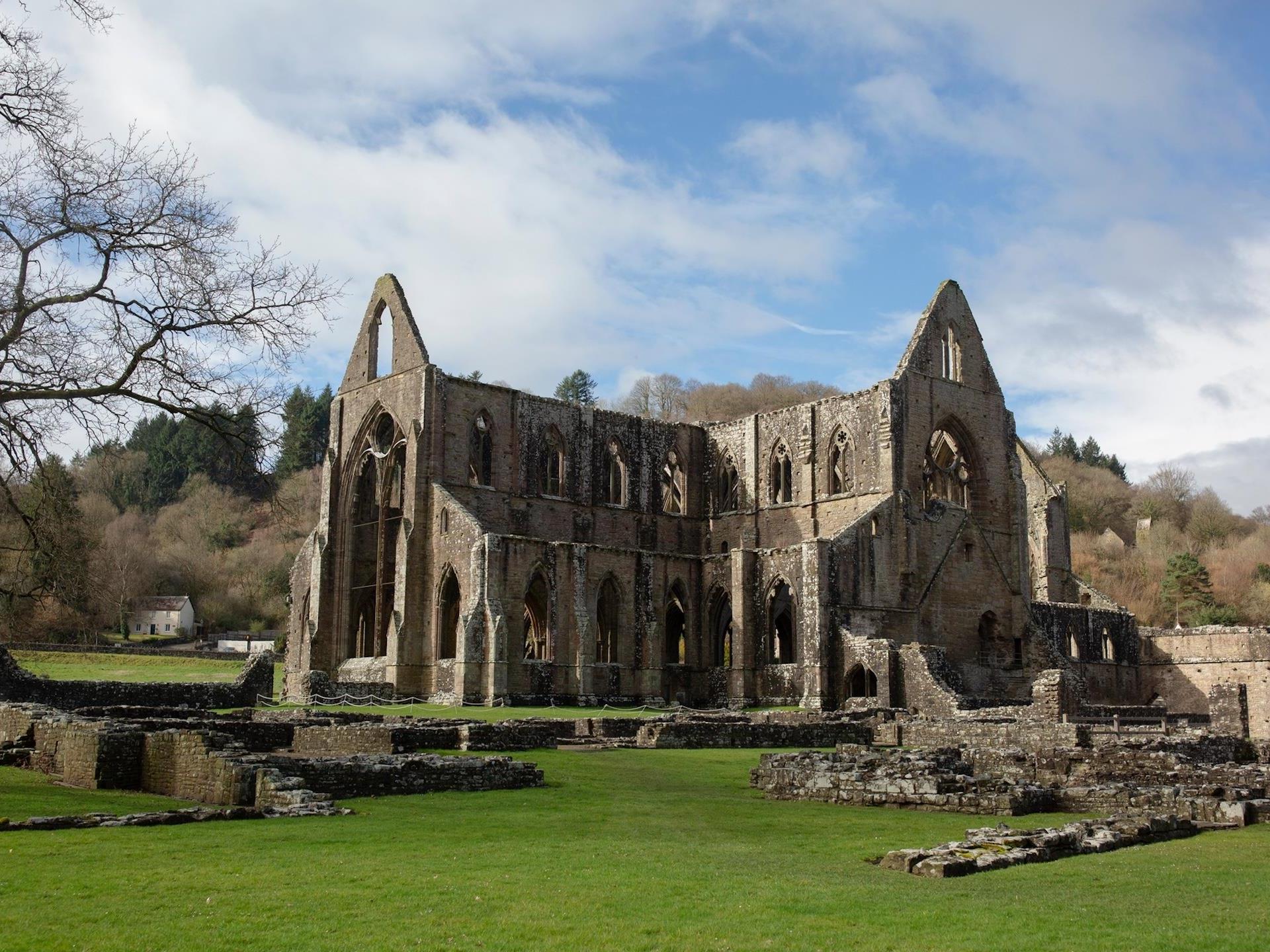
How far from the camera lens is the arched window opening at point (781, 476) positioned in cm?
5697

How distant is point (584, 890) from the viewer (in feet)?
39.2

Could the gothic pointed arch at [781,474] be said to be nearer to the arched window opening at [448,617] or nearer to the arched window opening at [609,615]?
the arched window opening at [609,615]

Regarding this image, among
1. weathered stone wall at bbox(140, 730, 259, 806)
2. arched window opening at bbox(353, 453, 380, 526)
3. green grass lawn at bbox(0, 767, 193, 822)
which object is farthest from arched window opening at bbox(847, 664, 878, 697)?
green grass lawn at bbox(0, 767, 193, 822)

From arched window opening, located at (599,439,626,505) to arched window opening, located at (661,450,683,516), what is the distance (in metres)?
2.71

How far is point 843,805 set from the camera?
20250 millimetres

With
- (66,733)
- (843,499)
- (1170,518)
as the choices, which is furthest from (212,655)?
(1170,518)

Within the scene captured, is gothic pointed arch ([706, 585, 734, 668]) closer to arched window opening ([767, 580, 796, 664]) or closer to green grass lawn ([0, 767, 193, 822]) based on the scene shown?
arched window opening ([767, 580, 796, 664])

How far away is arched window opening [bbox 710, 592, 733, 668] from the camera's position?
173 feet

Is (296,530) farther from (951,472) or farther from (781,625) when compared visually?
(951,472)

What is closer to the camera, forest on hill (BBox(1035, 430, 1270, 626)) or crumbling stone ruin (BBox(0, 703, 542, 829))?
crumbling stone ruin (BBox(0, 703, 542, 829))

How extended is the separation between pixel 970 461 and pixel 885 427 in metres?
6.08

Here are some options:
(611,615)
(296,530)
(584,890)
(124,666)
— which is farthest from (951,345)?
(584,890)

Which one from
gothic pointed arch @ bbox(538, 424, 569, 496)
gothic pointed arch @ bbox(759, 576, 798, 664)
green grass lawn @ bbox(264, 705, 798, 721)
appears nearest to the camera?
green grass lawn @ bbox(264, 705, 798, 721)

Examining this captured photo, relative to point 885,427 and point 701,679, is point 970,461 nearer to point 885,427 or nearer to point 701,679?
point 885,427
